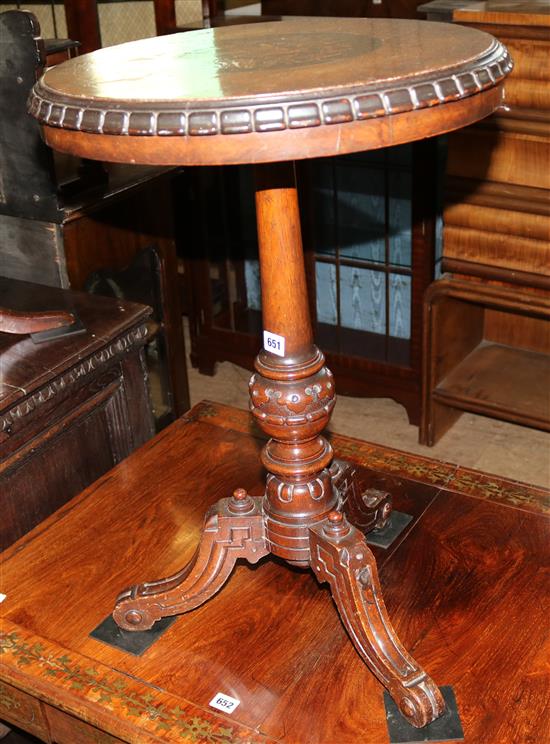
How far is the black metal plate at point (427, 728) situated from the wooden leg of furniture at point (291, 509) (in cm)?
1

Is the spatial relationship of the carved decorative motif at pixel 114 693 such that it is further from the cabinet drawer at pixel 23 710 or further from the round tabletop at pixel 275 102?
the round tabletop at pixel 275 102

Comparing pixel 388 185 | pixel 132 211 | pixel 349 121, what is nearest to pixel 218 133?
pixel 349 121

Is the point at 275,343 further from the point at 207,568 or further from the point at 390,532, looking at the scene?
the point at 390,532

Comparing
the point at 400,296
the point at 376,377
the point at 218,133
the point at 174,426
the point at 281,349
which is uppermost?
the point at 218,133

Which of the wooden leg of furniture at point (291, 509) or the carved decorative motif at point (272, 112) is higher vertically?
the carved decorative motif at point (272, 112)

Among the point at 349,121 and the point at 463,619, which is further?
the point at 463,619

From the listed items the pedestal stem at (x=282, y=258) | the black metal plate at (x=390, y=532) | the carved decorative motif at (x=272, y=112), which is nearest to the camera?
the carved decorative motif at (x=272, y=112)

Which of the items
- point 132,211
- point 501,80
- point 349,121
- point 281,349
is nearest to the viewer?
point 349,121

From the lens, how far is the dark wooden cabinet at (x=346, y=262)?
3.01 metres

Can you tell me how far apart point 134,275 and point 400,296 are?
1023mm

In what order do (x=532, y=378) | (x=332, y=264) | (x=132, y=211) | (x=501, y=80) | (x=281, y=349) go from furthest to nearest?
(x=332, y=264), (x=532, y=378), (x=132, y=211), (x=281, y=349), (x=501, y=80)

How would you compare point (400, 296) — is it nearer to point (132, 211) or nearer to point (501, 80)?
point (132, 211)

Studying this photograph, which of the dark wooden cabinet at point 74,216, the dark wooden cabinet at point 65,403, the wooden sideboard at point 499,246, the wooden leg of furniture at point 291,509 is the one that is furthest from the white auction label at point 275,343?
the wooden sideboard at point 499,246

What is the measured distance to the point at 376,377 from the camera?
10.5ft
